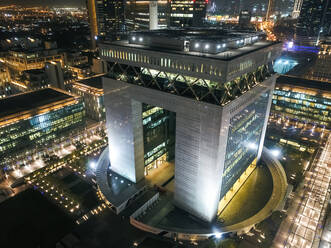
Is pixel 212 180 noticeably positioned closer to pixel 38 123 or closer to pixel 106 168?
pixel 106 168

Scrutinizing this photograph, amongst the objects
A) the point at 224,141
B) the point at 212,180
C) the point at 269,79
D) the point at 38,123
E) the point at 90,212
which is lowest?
the point at 90,212

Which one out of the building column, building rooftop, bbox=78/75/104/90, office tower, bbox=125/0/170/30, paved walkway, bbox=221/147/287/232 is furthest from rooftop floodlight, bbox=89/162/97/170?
office tower, bbox=125/0/170/30

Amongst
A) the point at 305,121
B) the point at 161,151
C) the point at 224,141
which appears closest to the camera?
the point at 224,141

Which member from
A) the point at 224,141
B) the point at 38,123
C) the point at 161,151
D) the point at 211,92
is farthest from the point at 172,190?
the point at 38,123

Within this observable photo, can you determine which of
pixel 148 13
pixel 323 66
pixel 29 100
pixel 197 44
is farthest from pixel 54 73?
pixel 323 66

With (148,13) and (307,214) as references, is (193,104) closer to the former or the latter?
(307,214)
